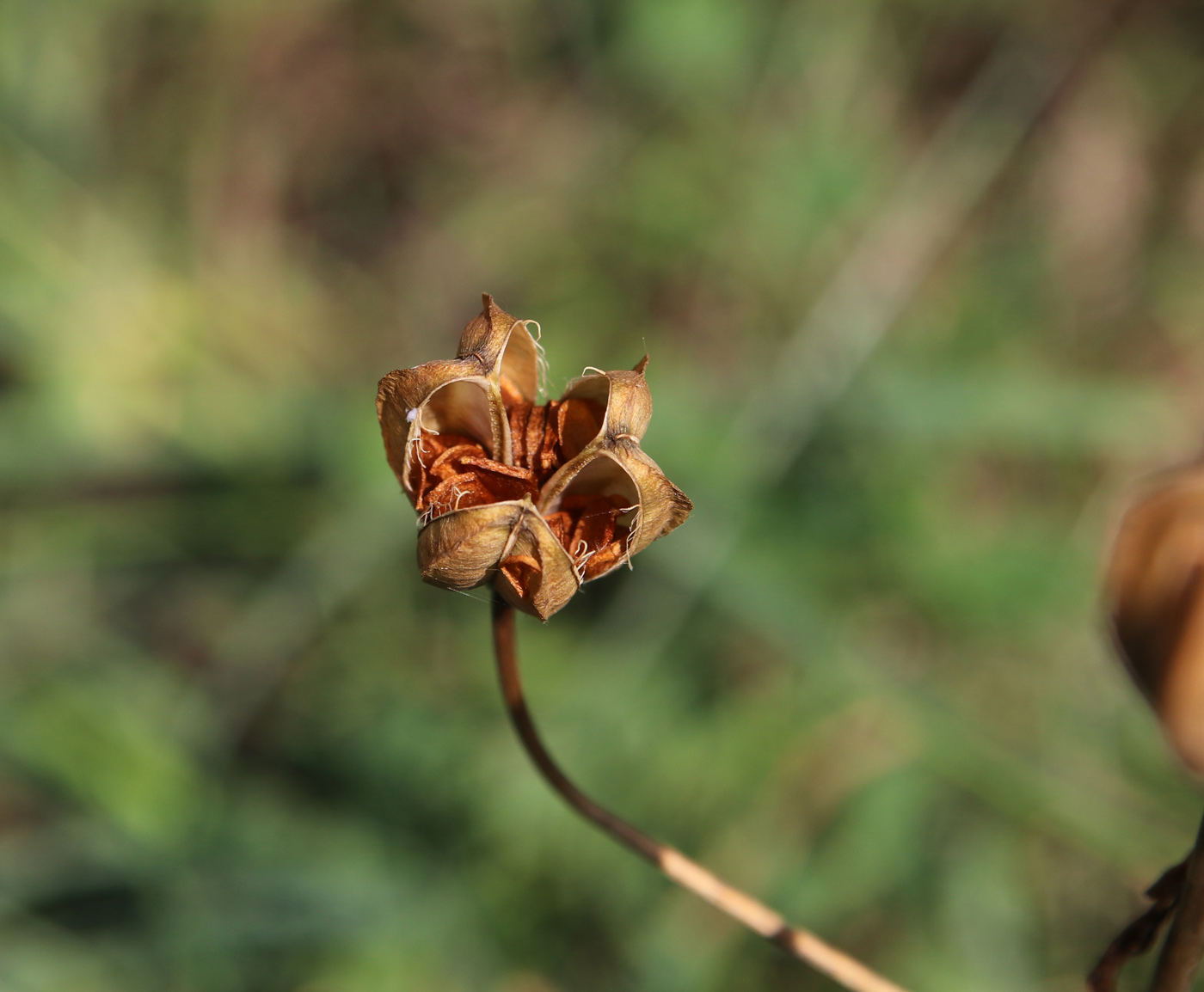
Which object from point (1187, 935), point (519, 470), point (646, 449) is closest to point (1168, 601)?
point (1187, 935)

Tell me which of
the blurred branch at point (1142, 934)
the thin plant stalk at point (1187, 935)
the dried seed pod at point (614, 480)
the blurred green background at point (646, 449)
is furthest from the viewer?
the blurred green background at point (646, 449)

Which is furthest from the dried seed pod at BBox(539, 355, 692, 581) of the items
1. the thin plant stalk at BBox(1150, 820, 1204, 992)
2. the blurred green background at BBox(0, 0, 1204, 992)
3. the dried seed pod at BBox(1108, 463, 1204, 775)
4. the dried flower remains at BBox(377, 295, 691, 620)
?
the blurred green background at BBox(0, 0, 1204, 992)

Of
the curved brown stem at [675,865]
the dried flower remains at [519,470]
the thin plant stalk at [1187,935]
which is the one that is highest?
the dried flower remains at [519,470]

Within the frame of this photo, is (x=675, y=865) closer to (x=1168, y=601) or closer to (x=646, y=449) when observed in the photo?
(x=1168, y=601)

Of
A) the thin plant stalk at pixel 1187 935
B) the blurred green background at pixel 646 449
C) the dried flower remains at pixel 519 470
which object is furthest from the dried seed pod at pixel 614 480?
the blurred green background at pixel 646 449

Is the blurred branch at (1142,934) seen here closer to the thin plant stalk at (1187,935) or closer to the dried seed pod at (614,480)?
the thin plant stalk at (1187,935)

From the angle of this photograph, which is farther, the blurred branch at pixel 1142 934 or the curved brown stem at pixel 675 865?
the curved brown stem at pixel 675 865
